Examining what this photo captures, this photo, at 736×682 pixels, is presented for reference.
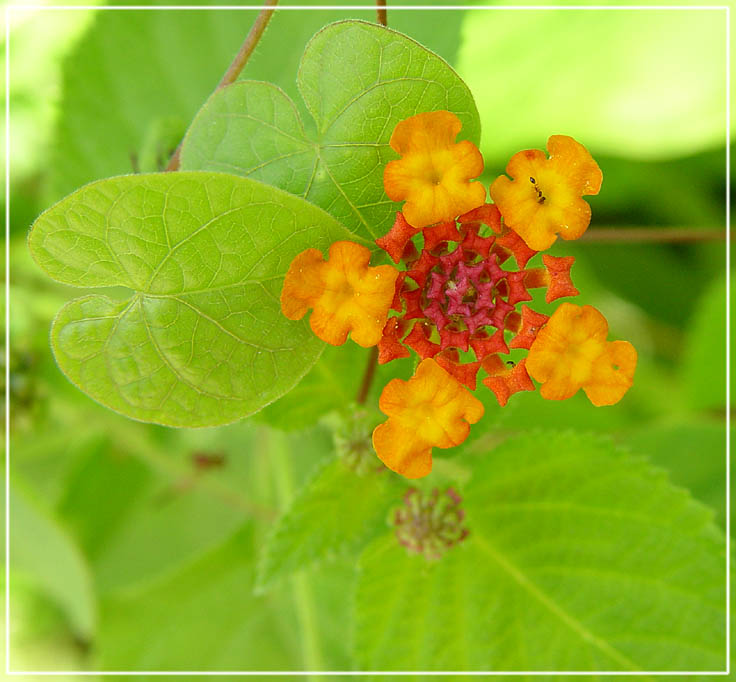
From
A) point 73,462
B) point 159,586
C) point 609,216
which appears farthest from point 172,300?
point 609,216

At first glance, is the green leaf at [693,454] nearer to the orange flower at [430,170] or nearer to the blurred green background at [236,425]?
the blurred green background at [236,425]

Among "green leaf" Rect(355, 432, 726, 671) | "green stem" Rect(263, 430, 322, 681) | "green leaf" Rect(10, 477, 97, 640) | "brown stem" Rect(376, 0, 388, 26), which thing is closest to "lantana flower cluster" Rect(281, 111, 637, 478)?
"brown stem" Rect(376, 0, 388, 26)

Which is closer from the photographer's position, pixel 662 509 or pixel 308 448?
pixel 662 509

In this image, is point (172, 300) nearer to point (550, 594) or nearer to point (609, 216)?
point (550, 594)

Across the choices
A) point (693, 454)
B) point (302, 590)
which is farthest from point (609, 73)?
point (302, 590)

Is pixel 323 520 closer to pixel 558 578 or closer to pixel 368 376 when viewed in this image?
pixel 368 376

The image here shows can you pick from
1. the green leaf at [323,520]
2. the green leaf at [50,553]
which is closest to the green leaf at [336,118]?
the green leaf at [323,520]
